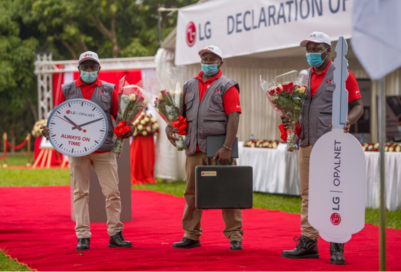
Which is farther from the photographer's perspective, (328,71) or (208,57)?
(208,57)

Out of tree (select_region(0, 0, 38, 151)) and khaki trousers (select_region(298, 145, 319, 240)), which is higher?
tree (select_region(0, 0, 38, 151))

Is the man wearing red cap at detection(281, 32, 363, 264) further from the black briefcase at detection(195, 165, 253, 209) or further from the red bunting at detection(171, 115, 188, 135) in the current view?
the red bunting at detection(171, 115, 188, 135)

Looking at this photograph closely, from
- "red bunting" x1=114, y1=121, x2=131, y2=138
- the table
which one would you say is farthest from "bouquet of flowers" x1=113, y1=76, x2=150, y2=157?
the table

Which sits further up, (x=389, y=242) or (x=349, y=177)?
(x=349, y=177)

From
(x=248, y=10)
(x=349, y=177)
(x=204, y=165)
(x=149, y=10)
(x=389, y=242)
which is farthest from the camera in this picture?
(x=149, y=10)

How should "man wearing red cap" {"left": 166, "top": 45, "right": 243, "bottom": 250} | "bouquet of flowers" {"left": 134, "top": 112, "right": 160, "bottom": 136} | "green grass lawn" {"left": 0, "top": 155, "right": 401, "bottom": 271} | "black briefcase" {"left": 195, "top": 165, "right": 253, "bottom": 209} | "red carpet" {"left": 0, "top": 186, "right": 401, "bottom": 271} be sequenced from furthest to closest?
"bouquet of flowers" {"left": 134, "top": 112, "right": 160, "bottom": 136} → "green grass lawn" {"left": 0, "top": 155, "right": 401, "bottom": 271} → "man wearing red cap" {"left": 166, "top": 45, "right": 243, "bottom": 250} → "black briefcase" {"left": 195, "top": 165, "right": 253, "bottom": 209} → "red carpet" {"left": 0, "top": 186, "right": 401, "bottom": 271}

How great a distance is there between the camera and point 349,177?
12.4ft

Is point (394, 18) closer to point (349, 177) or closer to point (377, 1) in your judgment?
point (377, 1)

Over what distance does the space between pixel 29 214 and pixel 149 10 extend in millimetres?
18022

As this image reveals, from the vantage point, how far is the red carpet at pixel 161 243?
12.9 ft

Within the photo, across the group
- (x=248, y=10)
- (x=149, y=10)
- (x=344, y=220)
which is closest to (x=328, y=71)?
(x=344, y=220)

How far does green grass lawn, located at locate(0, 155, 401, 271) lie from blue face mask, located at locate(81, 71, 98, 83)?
166cm

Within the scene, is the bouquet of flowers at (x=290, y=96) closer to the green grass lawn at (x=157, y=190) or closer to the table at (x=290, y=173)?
the green grass lawn at (x=157, y=190)

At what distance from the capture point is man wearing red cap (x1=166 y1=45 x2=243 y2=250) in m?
4.50
